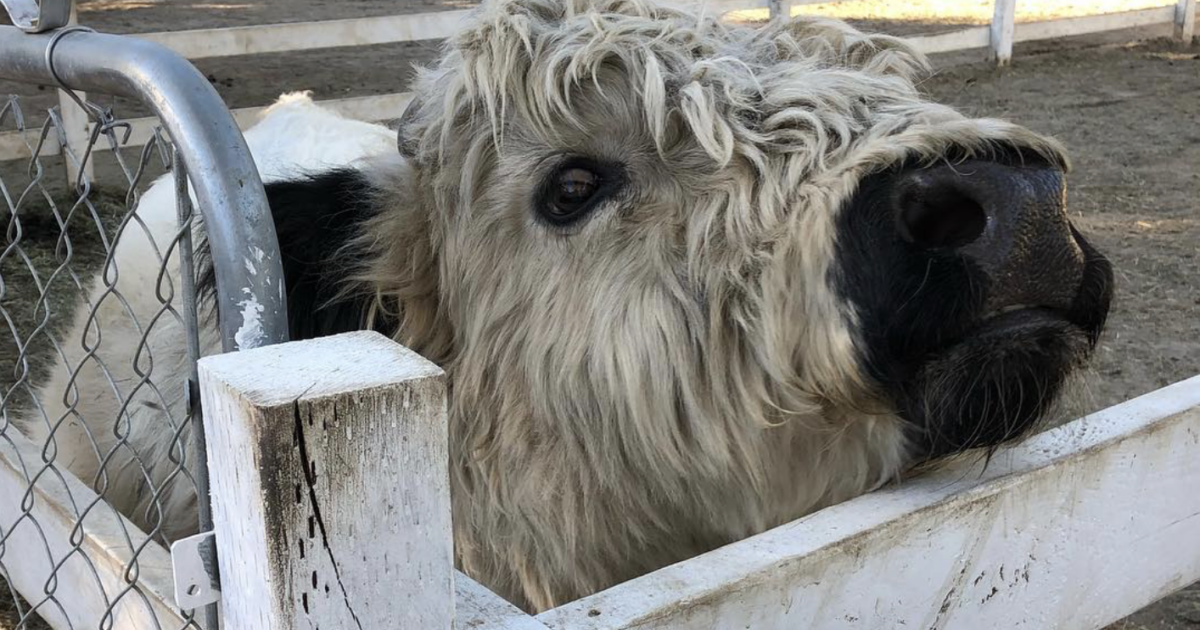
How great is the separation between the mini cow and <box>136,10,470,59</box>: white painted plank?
5.09m

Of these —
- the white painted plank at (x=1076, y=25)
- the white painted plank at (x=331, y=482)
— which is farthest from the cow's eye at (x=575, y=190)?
the white painted plank at (x=1076, y=25)

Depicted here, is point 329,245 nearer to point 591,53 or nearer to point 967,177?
point 591,53

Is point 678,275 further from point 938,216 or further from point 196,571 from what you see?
point 196,571

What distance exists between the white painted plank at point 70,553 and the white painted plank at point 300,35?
502 centimetres

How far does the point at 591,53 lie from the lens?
1961mm

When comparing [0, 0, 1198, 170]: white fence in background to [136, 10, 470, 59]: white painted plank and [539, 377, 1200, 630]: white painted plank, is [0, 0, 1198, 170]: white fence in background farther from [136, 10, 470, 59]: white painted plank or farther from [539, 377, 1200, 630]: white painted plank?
[539, 377, 1200, 630]: white painted plank

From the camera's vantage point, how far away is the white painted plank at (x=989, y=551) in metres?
1.39

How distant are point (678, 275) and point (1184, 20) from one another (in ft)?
39.1

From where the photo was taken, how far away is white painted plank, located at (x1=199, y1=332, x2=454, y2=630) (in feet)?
3.17

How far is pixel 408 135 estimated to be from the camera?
2.25 m

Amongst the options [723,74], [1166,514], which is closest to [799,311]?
[723,74]

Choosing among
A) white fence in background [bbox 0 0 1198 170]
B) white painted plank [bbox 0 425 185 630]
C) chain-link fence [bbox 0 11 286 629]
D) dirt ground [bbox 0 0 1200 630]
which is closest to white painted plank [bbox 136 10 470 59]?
white fence in background [bbox 0 0 1198 170]

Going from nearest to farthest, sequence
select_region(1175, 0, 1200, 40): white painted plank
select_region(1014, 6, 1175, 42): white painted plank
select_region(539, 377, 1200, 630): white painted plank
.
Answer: select_region(539, 377, 1200, 630): white painted plank, select_region(1014, 6, 1175, 42): white painted plank, select_region(1175, 0, 1200, 40): white painted plank

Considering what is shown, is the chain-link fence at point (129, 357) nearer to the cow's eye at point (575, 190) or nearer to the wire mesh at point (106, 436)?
the wire mesh at point (106, 436)
